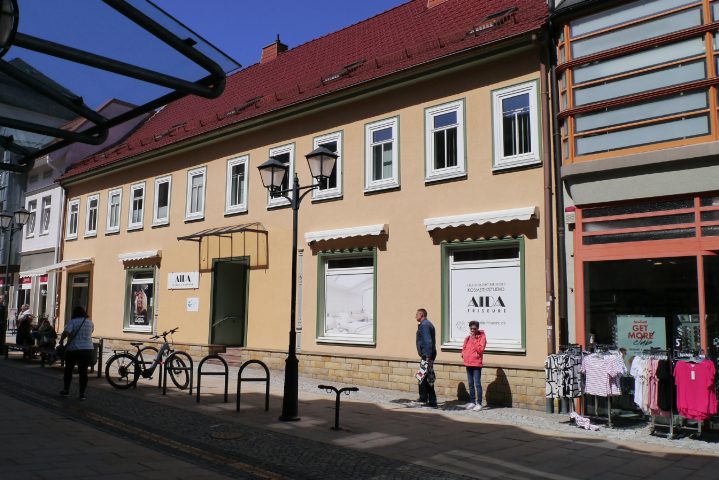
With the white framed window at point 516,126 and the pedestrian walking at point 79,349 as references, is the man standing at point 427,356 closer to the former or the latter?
the white framed window at point 516,126

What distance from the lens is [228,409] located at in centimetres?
1040

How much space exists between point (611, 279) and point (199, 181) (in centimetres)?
1365

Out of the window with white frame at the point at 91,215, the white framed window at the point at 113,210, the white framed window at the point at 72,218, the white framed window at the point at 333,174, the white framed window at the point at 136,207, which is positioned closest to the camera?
the white framed window at the point at 333,174

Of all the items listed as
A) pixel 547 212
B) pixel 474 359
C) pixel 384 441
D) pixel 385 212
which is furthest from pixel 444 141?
pixel 384 441

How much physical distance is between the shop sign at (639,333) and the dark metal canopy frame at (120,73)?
862cm

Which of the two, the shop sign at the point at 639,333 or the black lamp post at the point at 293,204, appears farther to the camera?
the shop sign at the point at 639,333

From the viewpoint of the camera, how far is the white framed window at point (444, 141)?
13.1 meters

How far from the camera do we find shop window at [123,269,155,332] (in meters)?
21.1

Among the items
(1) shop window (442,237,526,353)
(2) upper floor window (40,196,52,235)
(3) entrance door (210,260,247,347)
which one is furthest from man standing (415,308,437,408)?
(2) upper floor window (40,196,52,235)

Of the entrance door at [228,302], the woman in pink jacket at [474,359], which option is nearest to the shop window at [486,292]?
the woman in pink jacket at [474,359]

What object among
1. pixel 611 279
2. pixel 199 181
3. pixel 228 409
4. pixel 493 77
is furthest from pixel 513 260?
pixel 199 181

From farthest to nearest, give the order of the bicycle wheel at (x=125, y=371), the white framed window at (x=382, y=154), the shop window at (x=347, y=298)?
1. the shop window at (x=347, y=298)
2. the white framed window at (x=382, y=154)
3. the bicycle wheel at (x=125, y=371)

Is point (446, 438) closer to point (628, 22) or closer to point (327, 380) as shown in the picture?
point (327, 380)

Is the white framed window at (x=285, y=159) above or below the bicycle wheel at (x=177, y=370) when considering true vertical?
above
